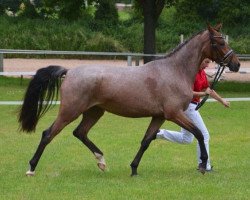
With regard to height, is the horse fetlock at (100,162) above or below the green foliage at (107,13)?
above

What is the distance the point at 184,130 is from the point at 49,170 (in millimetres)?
2062

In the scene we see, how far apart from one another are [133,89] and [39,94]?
1.38 meters

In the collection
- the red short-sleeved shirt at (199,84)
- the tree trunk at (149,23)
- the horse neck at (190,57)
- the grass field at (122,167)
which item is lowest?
the tree trunk at (149,23)

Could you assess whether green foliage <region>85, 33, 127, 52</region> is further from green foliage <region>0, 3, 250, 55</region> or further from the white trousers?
the white trousers

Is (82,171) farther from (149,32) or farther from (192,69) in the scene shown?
(149,32)

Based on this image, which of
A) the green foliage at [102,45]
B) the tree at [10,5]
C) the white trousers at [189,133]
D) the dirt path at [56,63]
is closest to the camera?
the white trousers at [189,133]

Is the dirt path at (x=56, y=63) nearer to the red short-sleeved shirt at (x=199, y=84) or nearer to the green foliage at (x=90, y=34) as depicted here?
the green foliage at (x=90, y=34)

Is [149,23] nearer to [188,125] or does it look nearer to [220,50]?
[220,50]

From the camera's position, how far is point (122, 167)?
1118 cm

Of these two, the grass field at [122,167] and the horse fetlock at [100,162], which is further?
the horse fetlock at [100,162]

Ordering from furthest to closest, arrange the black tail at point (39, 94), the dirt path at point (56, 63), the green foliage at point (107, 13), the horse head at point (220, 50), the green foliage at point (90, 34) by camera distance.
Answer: the green foliage at point (107, 13) < the green foliage at point (90, 34) < the dirt path at point (56, 63) < the black tail at point (39, 94) < the horse head at point (220, 50)

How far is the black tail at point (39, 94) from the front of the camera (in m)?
10.5

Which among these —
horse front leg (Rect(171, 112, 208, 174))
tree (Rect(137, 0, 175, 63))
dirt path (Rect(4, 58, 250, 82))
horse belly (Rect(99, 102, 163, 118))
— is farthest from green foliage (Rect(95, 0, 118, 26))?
horse front leg (Rect(171, 112, 208, 174))

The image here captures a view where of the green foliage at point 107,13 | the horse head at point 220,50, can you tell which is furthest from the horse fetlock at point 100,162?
the green foliage at point 107,13
